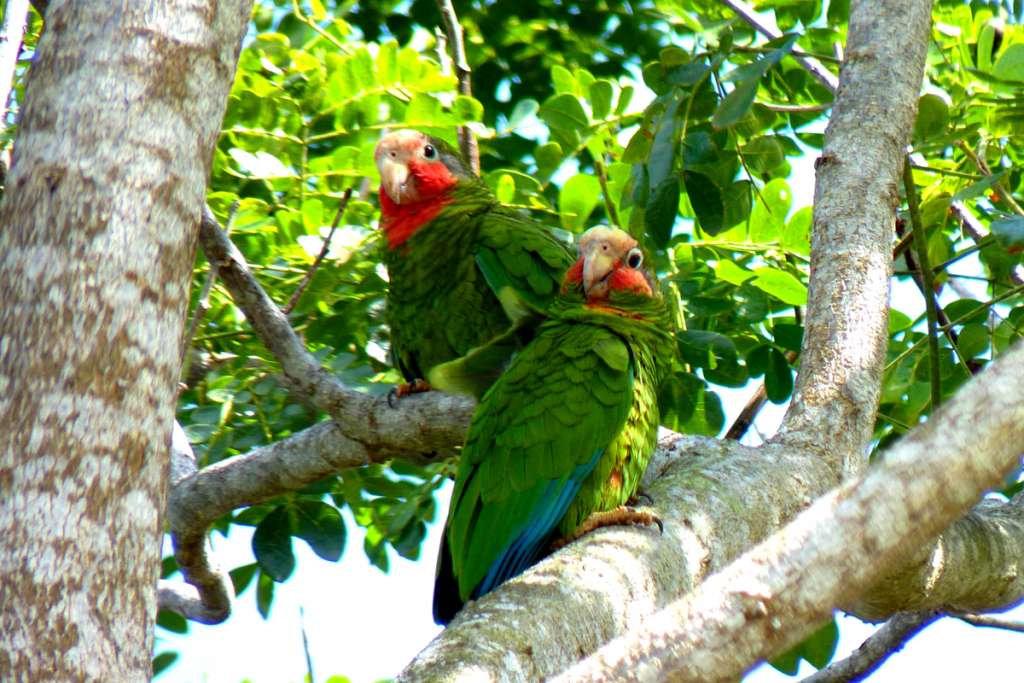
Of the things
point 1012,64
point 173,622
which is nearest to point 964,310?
point 1012,64

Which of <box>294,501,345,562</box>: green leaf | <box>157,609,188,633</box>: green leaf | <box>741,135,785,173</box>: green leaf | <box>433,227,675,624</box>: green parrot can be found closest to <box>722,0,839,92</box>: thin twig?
<box>741,135,785,173</box>: green leaf

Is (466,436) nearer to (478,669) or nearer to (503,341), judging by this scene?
(503,341)

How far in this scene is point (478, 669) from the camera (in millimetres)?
1453

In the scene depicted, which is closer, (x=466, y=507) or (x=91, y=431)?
(x=91, y=431)

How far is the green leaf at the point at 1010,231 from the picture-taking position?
216 centimetres

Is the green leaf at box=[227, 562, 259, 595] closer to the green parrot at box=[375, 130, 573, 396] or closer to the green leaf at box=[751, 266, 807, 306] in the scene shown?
the green parrot at box=[375, 130, 573, 396]

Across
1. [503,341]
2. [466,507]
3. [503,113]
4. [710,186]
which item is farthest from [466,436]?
[503,113]

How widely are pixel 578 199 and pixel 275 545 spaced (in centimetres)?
129

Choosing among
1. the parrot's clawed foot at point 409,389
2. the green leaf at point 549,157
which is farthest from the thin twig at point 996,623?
the green leaf at point 549,157

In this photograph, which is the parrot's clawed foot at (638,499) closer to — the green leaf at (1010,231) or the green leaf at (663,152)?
the green leaf at (663,152)

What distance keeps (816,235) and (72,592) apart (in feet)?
5.60

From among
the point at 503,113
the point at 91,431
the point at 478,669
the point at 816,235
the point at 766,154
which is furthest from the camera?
the point at 503,113

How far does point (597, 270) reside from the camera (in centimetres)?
296

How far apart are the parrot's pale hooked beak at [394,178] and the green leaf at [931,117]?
59.9 inches
